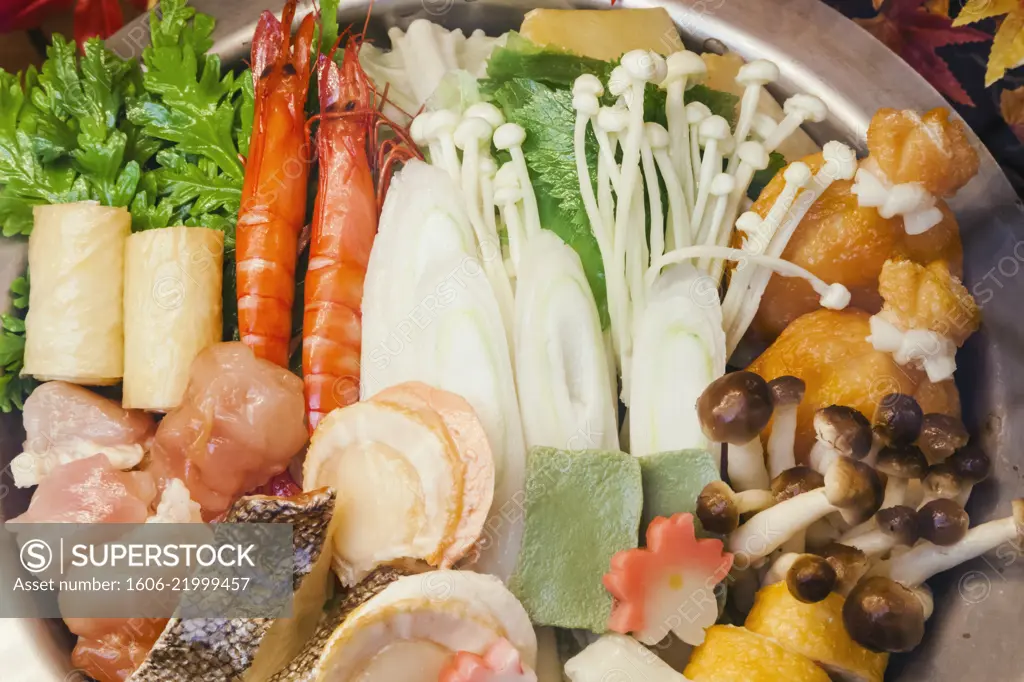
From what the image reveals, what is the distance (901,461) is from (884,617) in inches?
15.3

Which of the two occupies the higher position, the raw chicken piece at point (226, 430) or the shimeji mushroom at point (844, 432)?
the shimeji mushroom at point (844, 432)

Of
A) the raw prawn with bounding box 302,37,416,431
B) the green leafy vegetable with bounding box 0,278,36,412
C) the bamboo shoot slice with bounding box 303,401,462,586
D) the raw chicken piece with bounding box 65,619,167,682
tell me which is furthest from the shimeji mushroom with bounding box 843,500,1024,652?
the green leafy vegetable with bounding box 0,278,36,412

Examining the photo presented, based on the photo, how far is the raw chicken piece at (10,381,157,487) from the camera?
229 cm

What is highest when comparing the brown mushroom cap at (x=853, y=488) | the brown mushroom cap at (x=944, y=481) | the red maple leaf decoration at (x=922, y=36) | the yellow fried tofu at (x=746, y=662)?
the red maple leaf decoration at (x=922, y=36)

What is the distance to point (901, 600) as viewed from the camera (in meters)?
1.60

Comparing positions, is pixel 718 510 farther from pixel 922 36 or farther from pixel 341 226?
pixel 922 36

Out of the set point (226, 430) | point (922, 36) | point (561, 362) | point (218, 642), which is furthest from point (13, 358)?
point (922, 36)

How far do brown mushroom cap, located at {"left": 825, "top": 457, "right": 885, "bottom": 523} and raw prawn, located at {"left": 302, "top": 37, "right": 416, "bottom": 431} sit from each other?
1.46 metres

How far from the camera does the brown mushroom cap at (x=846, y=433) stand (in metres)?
1.71

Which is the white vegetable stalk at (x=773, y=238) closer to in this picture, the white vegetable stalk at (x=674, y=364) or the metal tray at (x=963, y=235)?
the white vegetable stalk at (x=674, y=364)

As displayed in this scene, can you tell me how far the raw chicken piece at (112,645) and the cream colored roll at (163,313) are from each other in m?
0.64

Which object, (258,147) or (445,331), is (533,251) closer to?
(445,331)

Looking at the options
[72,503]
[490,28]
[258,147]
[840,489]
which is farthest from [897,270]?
[72,503]

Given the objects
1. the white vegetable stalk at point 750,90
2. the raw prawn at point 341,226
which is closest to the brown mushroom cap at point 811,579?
the white vegetable stalk at point 750,90
